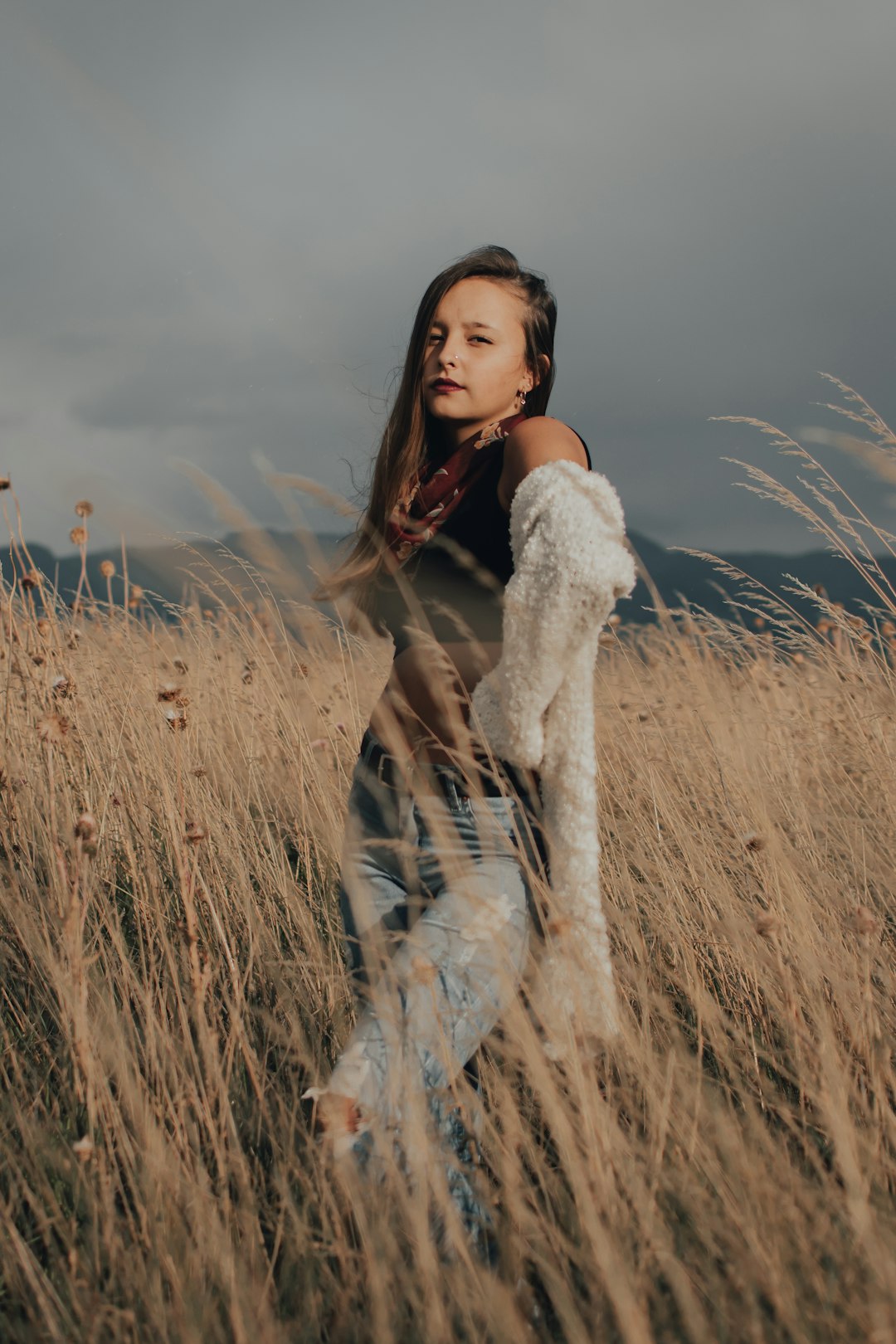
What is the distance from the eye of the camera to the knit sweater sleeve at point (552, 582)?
1272mm

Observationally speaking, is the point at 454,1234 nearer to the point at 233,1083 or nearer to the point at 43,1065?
the point at 233,1083

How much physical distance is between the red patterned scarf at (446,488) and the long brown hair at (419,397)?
0.46 feet

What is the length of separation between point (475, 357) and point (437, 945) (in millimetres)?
1067

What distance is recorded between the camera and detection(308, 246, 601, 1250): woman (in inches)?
53.5

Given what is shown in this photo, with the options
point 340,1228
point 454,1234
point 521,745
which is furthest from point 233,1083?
point 521,745

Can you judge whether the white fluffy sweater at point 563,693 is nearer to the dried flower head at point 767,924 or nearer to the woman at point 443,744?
the woman at point 443,744

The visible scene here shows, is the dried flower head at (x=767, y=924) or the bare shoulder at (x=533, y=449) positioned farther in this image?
the dried flower head at (x=767, y=924)

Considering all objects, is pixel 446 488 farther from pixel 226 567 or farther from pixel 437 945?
pixel 226 567

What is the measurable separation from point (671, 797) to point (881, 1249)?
159 cm

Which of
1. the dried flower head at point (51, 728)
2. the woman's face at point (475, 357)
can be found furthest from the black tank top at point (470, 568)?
the dried flower head at point (51, 728)

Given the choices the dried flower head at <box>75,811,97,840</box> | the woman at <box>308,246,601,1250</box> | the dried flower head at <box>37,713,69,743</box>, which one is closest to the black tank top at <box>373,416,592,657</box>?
the woman at <box>308,246,601,1250</box>

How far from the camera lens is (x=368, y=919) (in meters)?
1.60

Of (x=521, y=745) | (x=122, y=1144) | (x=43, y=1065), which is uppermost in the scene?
(x=521, y=745)

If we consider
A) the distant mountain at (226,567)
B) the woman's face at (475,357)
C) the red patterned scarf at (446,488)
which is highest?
the woman's face at (475,357)
